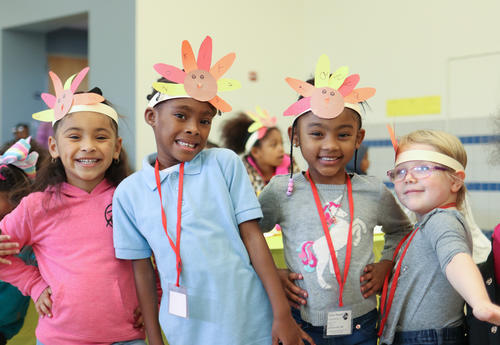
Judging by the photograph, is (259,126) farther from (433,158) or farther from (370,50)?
(433,158)

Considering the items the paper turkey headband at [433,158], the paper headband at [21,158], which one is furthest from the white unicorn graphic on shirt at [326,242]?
the paper headband at [21,158]

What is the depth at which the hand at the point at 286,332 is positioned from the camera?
1.57 metres

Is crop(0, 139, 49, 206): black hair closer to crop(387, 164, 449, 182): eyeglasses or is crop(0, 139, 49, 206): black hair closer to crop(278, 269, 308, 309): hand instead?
crop(278, 269, 308, 309): hand

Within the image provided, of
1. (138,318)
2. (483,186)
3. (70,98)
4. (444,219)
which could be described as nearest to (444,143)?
(444,219)

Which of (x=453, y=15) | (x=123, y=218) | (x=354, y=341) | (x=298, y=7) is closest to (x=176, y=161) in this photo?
(x=123, y=218)

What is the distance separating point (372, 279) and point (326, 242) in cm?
19

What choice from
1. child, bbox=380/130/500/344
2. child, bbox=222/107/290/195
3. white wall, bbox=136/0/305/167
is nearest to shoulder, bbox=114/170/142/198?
child, bbox=380/130/500/344

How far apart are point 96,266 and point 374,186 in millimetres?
992

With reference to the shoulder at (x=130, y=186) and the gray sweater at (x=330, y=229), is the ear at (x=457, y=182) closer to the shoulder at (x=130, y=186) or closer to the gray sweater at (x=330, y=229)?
the gray sweater at (x=330, y=229)

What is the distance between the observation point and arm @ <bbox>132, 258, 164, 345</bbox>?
1692 millimetres

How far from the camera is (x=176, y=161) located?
1.75 m

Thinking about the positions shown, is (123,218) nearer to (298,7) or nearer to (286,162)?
(286,162)

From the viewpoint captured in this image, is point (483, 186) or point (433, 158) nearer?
point (433, 158)

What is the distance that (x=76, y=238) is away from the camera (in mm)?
1825
